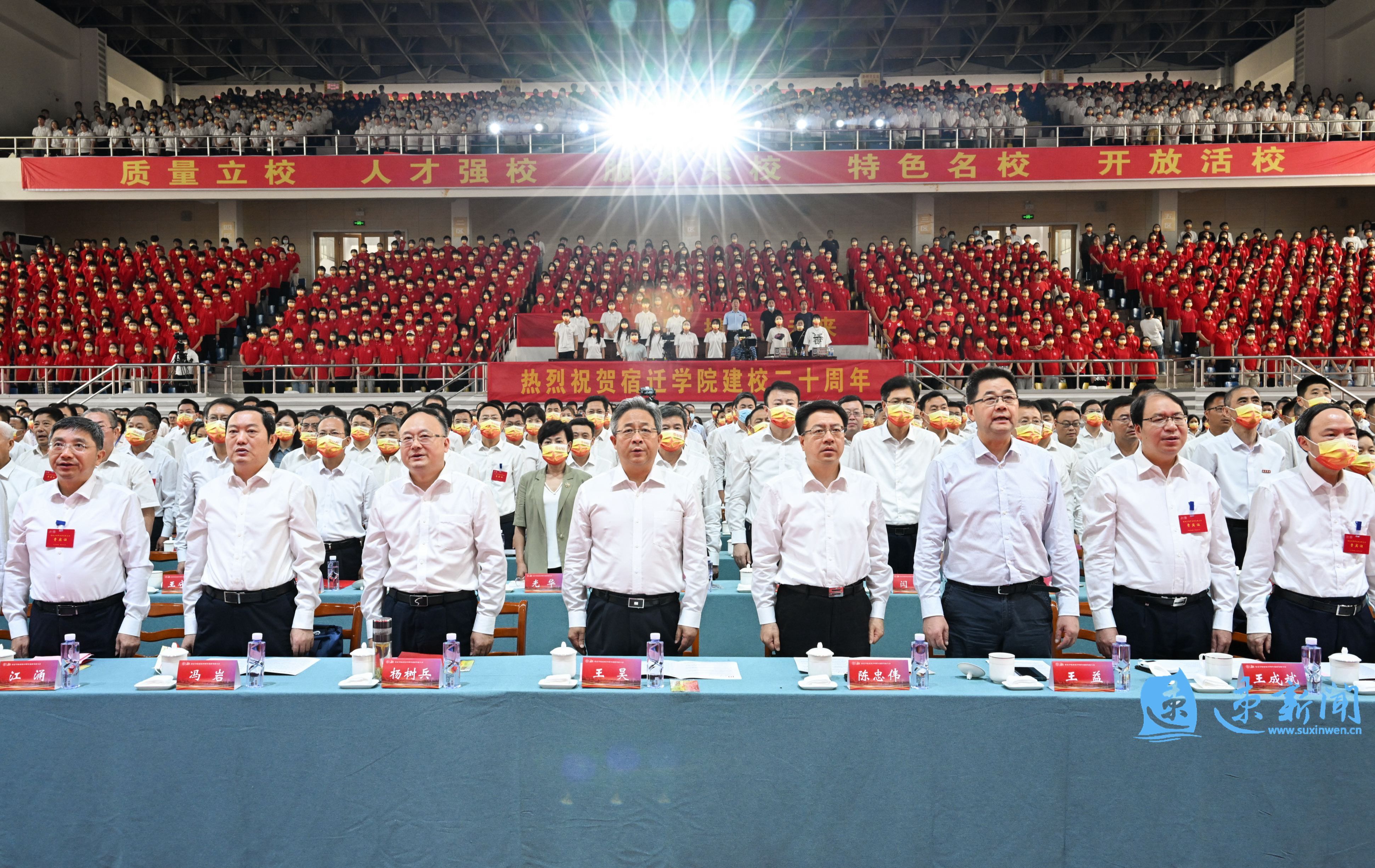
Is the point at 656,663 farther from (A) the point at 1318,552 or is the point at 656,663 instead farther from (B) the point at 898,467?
(B) the point at 898,467

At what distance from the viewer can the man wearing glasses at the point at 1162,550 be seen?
10.8ft

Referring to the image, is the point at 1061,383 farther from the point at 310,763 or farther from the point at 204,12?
the point at 204,12

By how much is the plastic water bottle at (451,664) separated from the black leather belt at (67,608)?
1.74 m

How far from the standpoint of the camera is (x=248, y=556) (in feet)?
11.4

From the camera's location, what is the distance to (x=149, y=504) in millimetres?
5422

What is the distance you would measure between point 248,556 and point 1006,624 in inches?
114

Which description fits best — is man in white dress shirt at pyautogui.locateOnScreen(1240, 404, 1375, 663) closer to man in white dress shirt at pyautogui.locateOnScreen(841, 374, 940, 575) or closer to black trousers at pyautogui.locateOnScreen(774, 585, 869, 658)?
black trousers at pyautogui.locateOnScreen(774, 585, 869, 658)

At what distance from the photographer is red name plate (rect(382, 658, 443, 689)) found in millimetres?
2689

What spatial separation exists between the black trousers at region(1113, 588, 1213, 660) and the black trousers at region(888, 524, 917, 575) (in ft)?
6.31

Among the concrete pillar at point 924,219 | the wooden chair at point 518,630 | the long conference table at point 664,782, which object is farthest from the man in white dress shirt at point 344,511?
the concrete pillar at point 924,219

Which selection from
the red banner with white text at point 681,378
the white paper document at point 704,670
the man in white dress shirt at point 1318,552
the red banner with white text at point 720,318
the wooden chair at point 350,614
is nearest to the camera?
the white paper document at point 704,670

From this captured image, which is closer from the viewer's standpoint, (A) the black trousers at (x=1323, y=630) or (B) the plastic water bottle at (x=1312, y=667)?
(B) the plastic water bottle at (x=1312, y=667)

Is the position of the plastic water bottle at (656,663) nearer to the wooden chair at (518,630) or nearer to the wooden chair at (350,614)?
the wooden chair at (518,630)

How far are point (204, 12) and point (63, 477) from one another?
2246 centimetres
